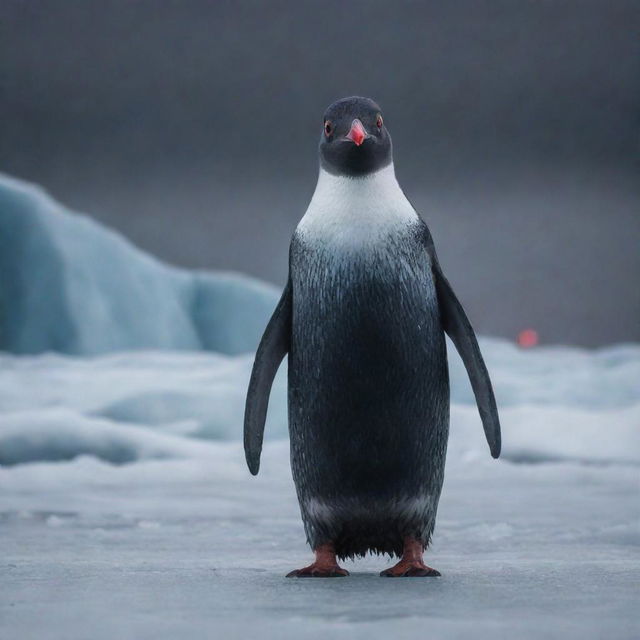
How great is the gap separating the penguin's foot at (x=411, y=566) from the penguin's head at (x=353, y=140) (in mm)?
836

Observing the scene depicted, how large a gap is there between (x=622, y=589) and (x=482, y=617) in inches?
18.9

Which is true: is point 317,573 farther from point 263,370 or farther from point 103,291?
point 103,291

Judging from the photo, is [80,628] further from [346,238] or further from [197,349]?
[197,349]

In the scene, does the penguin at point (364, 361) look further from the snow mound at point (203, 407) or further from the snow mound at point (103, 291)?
the snow mound at point (103, 291)

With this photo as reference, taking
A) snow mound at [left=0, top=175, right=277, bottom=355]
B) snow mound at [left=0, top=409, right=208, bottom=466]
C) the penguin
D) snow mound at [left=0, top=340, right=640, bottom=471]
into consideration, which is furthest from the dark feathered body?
snow mound at [left=0, top=175, right=277, bottom=355]

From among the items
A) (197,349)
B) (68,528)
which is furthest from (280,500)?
(197,349)

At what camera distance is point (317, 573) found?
2.44 m

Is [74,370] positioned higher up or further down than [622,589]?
higher up

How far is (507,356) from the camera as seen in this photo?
1048cm

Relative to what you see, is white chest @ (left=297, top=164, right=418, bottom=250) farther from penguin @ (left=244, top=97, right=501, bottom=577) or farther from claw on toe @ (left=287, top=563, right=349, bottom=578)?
claw on toe @ (left=287, top=563, right=349, bottom=578)

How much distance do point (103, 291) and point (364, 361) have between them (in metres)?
8.52

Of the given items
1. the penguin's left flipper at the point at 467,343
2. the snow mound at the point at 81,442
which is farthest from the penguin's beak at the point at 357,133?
the snow mound at the point at 81,442

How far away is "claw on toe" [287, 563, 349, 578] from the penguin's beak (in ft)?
3.05

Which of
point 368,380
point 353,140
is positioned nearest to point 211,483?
point 368,380
